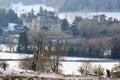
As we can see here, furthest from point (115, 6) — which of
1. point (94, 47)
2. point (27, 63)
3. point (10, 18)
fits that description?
point (27, 63)

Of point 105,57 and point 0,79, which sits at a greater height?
point 0,79

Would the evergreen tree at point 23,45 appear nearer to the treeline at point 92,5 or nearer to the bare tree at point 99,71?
the bare tree at point 99,71

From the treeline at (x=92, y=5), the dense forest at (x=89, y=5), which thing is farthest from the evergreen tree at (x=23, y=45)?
the treeline at (x=92, y=5)

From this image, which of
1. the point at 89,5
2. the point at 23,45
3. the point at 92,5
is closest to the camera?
the point at 23,45

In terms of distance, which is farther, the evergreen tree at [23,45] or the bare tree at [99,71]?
the evergreen tree at [23,45]

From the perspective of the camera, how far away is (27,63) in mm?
28531

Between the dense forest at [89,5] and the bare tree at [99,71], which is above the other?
the dense forest at [89,5]

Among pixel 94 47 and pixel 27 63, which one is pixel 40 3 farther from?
pixel 27 63

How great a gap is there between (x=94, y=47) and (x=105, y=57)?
3.73 m

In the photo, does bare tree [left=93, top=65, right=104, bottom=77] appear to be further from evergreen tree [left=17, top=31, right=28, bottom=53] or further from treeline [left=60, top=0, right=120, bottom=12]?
treeline [left=60, top=0, right=120, bottom=12]

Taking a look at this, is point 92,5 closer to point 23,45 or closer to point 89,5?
point 89,5

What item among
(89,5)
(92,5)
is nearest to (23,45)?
(92,5)

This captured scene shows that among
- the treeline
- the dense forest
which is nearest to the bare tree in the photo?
the dense forest

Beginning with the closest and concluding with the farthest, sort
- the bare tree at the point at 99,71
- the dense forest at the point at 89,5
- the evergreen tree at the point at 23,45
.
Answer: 1. the bare tree at the point at 99,71
2. the evergreen tree at the point at 23,45
3. the dense forest at the point at 89,5
